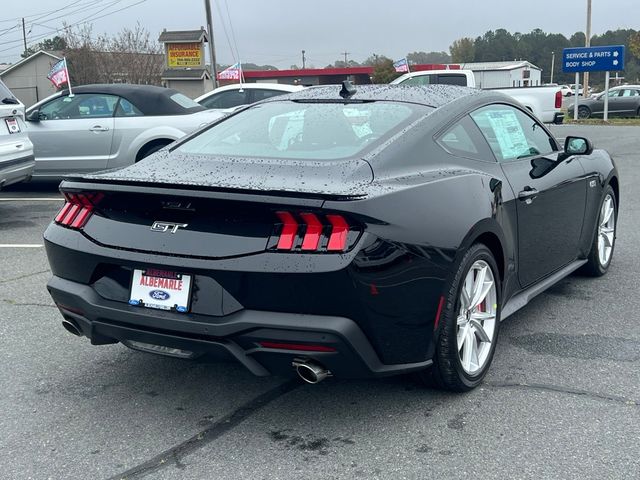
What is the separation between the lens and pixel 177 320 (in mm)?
3180

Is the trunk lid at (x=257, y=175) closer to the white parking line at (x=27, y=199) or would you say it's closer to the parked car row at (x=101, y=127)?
the parked car row at (x=101, y=127)

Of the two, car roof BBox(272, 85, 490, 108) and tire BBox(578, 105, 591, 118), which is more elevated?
car roof BBox(272, 85, 490, 108)

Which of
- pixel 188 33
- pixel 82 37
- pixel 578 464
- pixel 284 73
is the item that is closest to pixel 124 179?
pixel 578 464

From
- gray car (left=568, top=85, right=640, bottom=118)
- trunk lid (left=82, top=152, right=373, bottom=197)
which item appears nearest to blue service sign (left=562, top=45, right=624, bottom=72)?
gray car (left=568, top=85, right=640, bottom=118)

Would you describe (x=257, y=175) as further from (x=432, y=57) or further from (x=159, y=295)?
(x=432, y=57)

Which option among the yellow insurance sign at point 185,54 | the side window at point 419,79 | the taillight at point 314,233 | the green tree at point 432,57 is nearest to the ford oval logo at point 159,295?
the taillight at point 314,233

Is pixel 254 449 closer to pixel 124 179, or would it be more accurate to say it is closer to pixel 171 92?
pixel 124 179

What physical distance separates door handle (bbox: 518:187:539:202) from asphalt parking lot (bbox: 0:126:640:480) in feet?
2.86

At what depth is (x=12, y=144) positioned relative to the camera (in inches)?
329

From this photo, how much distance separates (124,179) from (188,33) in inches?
1477

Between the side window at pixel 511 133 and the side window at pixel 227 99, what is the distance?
872 centimetres

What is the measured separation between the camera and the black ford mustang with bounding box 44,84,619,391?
3045 millimetres

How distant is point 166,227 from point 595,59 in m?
28.0

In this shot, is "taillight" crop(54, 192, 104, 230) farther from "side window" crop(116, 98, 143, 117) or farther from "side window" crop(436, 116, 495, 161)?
"side window" crop(116, 98, 143, 117)
